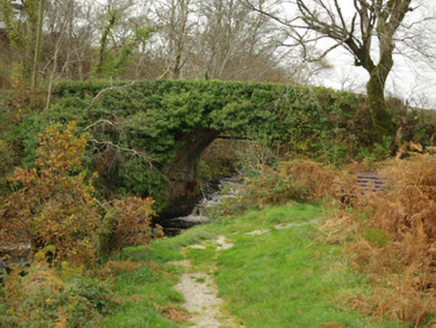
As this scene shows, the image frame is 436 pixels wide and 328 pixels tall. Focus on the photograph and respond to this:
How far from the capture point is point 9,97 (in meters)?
17.5

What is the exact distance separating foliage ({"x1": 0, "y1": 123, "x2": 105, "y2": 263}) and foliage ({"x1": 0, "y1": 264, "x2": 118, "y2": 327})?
997 mm

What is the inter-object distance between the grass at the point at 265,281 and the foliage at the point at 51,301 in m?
0.31

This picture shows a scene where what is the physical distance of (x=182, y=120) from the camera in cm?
1733

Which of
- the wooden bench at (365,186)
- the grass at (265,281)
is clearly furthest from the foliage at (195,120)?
the grass at (265,281)

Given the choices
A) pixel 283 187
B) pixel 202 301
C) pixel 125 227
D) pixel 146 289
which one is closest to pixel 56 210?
pixel 125 227

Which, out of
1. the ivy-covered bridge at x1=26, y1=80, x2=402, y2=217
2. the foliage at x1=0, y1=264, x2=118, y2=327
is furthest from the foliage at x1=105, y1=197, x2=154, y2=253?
the ivy-covered bridge at x1=26, y1=80, x2=402, y2=217

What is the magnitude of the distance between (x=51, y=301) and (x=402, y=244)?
4.65 metres

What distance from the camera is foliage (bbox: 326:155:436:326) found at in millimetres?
5082

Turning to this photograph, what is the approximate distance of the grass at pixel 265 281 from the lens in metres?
5.74

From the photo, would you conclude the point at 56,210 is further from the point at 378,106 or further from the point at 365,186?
the point at 378,106

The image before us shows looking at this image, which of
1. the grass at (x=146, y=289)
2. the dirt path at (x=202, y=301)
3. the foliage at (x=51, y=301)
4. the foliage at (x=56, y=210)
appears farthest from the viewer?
the foliage at (x=56, y=210)

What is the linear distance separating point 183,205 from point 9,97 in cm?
816

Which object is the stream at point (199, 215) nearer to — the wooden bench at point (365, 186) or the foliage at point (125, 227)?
the wooden bench at point (365, 186)

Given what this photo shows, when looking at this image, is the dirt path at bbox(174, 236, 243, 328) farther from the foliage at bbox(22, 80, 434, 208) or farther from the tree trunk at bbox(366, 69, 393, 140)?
the tree trunk at bbox(366, 69, 393, 140)
